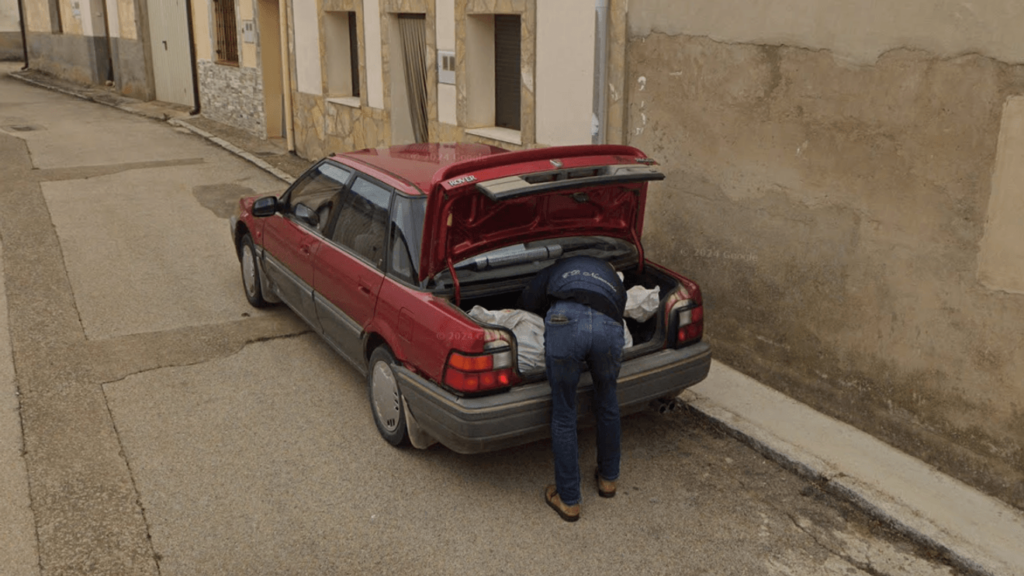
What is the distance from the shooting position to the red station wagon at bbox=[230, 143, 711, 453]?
16.3ft

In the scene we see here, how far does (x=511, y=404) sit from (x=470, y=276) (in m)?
0.90

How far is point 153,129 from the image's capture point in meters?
18.8

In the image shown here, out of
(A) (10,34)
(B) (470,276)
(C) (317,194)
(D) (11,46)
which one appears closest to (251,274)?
(C) (317,194)

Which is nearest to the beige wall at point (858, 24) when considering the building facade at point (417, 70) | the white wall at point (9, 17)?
the building facade at point (417, 70)

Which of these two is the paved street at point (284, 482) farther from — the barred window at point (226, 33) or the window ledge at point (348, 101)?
the barred window at point (226, 33)

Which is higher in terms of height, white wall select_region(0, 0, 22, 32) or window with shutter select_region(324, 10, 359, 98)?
white wall select_region(0, 0, 22, 32)

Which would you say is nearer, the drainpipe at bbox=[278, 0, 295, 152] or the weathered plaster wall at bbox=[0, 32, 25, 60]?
the drainpipe at bbox=[278, 0, 295, 152]

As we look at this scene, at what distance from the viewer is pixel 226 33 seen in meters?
18.6

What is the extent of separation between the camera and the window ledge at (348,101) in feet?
44.5

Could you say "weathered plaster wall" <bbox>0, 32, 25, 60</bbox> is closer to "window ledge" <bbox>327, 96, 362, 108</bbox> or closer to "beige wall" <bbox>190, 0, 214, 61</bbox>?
"beige wall" <bbox>190, 0, 214, 61</bbox>

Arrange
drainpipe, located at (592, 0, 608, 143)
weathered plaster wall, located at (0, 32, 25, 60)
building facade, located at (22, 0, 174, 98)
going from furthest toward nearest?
weathered plaster wall, located at (0, 32, 25, 60) → building facade, located at (22, 0, 174, 98) → drainpipe, located at (592, 0, 608, 143)

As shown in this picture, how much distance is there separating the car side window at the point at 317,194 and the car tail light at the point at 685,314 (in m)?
2.51

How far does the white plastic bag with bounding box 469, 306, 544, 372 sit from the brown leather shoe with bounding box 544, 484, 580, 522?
733 mm

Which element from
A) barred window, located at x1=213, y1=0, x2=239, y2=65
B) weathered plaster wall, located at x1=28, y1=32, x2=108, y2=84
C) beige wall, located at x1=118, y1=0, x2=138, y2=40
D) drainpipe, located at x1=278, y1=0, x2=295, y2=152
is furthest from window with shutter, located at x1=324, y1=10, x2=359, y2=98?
weathered plaster wall, located at x1=28, y1=32, x2=108, y2=84
